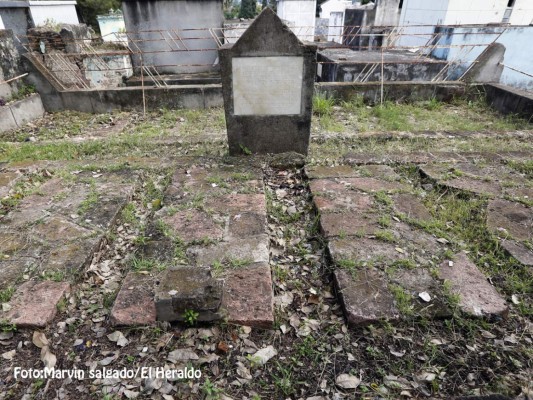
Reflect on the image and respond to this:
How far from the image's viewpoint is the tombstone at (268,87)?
150 inches

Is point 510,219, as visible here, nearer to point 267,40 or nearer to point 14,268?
point 267,40

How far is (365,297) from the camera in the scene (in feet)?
7.57

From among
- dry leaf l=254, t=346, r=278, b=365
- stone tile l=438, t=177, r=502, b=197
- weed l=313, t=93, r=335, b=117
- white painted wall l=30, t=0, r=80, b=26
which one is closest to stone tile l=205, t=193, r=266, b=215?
dry leaf l=254, t=346, r=278, b=365

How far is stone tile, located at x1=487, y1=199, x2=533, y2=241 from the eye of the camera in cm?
296

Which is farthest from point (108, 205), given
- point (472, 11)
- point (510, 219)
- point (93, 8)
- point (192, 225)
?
point (93, 8)

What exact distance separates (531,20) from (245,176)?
61.5 ft

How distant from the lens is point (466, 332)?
7.01 ft

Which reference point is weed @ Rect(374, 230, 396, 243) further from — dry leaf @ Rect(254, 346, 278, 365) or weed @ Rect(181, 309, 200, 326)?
weed @ Rect(181, 309, 200, 326)

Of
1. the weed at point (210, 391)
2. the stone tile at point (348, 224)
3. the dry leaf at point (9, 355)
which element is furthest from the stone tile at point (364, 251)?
the dry leaf at point (9, 355)

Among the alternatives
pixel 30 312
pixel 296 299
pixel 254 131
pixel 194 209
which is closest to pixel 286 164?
pixel 254 131

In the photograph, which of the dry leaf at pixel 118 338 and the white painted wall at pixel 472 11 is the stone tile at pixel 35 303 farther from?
the white painted wall at pixel 472 11

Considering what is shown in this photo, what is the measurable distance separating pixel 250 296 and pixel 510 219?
2534 mm

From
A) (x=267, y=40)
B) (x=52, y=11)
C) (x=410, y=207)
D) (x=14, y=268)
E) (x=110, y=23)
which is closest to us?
(x=14, y=268)

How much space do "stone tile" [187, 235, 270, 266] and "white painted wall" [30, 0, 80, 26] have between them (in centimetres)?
1367
